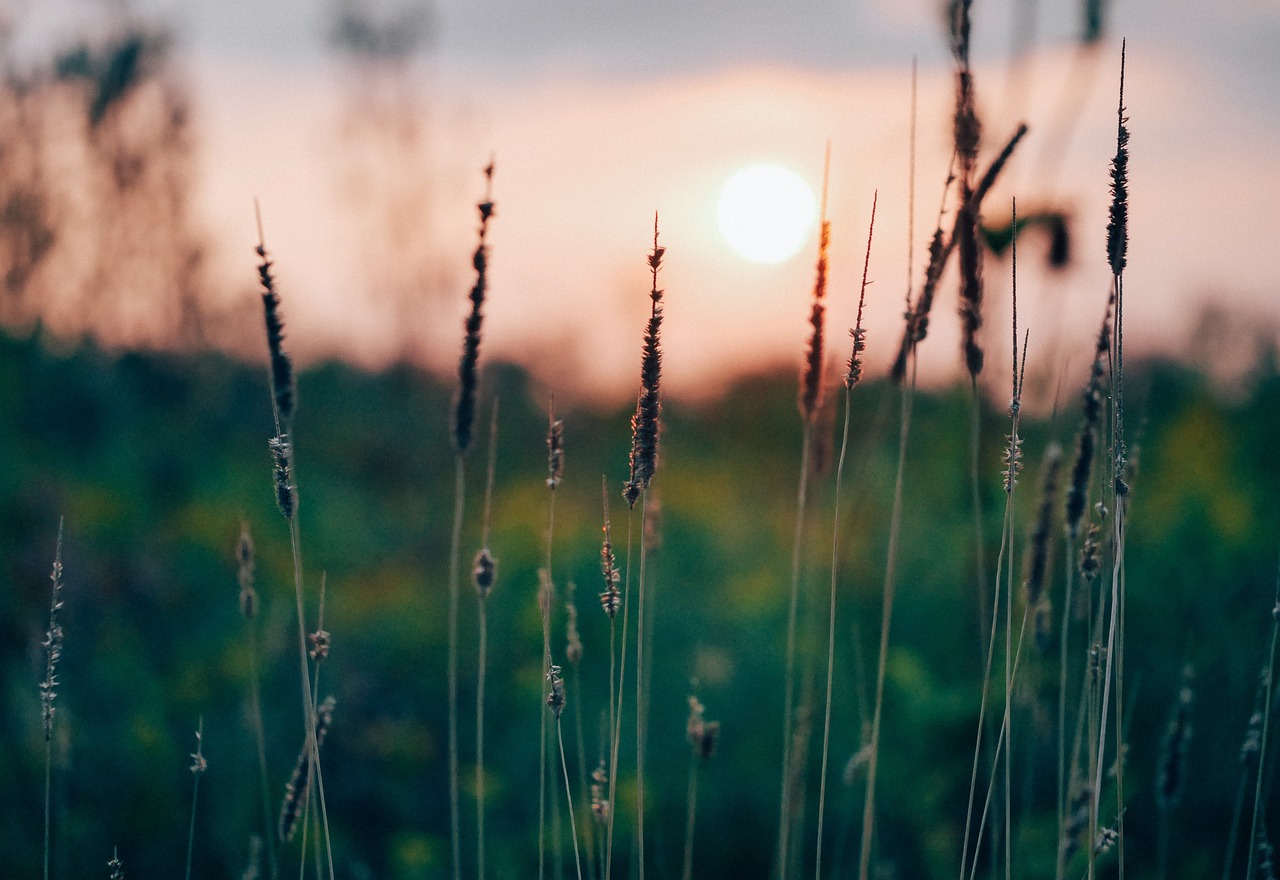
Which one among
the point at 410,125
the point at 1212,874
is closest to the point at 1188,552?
the point at 1212,874

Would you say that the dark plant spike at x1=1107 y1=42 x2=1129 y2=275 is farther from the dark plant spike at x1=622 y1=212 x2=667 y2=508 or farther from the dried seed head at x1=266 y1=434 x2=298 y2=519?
the dried seed head at x1=266 y1=434 x2=298 y2=519

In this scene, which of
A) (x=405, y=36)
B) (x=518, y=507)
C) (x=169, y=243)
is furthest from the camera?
(x=405, y=36)

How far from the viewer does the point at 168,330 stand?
613 cm

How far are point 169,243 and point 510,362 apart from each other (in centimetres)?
234

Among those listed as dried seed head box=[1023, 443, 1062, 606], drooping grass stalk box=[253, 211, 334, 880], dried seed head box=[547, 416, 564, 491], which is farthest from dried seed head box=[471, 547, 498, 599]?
dried seed head box=[1023, 443, 1062, 606]

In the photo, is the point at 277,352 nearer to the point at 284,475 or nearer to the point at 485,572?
the point at 284,475

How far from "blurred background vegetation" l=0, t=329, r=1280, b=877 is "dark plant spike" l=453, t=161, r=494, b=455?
1.54 ft

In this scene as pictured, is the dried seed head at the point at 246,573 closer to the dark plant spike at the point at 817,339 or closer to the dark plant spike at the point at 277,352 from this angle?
the dark plant spike at the point at 277,352

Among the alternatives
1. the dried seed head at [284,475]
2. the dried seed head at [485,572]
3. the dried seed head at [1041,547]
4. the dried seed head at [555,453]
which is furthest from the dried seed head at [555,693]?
the dried seed head at [1041,547]

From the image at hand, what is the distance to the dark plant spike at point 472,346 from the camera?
44.4 inches

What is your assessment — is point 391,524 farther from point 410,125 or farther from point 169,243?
point 410,125

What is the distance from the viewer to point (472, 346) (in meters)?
1.22

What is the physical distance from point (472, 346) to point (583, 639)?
96.2 inches

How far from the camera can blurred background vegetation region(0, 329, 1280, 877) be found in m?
2.57
